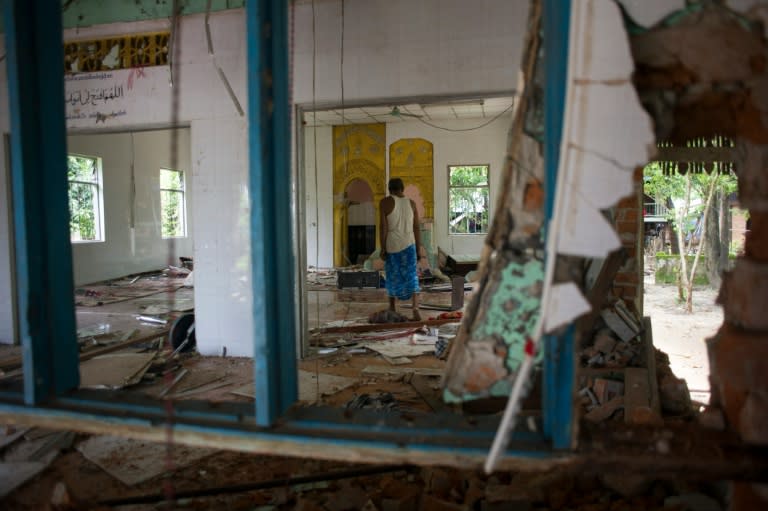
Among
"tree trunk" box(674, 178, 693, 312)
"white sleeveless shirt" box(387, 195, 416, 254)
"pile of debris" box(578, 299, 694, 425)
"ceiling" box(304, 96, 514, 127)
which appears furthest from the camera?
"ceiling" box(304, 96, 514, 127)

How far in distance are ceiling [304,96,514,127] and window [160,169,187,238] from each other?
12.7 feet

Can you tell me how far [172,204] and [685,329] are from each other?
11634 millimetres

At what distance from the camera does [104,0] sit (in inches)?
191

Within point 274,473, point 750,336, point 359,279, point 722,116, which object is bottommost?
point 274,473

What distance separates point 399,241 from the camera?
611 centimetres

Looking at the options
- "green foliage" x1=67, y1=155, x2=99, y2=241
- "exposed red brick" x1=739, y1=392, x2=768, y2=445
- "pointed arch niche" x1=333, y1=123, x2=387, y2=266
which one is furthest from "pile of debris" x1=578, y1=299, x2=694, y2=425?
"green foliage" x1=67, y1=155, x2=99, y2=241

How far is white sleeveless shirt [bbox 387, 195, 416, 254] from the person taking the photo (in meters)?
6.11

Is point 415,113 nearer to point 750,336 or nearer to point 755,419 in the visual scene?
point 750,336

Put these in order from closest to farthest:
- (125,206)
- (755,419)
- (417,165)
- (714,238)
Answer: (755,419), (714,238), (125,206), (417,165)

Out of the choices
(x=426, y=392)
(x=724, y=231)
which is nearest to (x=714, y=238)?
(x=724, y=231)

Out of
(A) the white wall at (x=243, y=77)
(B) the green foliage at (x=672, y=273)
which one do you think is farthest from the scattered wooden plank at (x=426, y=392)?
(B) the green foliage at (x=672, y=273)

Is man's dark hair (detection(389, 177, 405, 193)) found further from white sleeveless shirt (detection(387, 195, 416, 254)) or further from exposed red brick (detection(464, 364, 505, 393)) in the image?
exposed red brick (detection(464, 364, 505, 393))

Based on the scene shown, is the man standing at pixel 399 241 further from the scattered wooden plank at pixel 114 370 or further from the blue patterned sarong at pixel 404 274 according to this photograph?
the scattered wooden plank at pixel 114 370

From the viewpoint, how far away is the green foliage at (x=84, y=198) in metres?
9.91
